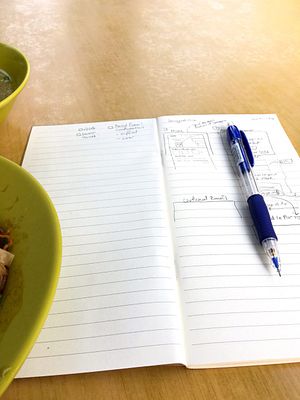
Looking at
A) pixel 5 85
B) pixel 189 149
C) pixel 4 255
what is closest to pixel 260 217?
pixel 189 149

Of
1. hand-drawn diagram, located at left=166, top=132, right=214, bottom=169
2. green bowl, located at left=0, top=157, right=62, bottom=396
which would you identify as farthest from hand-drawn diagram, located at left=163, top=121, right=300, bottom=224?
green bowl, located at left=0, top=157, right=62, bottom=396

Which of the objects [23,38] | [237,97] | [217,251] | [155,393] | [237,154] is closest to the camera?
[155,393]

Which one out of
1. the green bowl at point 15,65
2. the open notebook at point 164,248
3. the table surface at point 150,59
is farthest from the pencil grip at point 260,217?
the green bowl at point 15,65

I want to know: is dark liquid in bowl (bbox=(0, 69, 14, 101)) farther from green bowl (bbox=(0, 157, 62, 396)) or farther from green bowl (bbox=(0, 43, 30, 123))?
green bowl (bbox=(0, 157, 62, 396))

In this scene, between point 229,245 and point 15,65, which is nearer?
point 229,245

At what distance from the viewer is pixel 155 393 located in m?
0.32

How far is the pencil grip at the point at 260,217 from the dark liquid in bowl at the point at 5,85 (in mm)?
365

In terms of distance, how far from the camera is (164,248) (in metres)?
0.42

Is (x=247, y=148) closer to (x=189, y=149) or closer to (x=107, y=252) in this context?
(x=189, y=149)

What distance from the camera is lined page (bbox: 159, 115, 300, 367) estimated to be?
348 mm

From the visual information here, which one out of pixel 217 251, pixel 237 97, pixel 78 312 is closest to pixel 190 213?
pixel 217 251

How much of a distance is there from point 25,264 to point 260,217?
10.1 inches

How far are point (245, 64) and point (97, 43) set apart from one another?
31cm

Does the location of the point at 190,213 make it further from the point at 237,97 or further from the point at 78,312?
the point at 237,97
